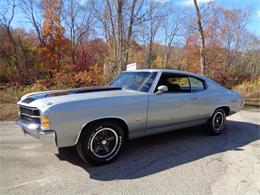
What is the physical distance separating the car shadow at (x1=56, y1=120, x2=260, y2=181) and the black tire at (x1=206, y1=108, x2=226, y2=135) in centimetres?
15

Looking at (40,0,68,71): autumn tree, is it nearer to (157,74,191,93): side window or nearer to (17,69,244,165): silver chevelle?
(157,74,191,93): side window

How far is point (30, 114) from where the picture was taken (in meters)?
3.63

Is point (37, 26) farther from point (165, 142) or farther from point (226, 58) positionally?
point (165, 142)

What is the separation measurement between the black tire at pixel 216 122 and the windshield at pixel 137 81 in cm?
200

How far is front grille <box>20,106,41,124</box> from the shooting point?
3463 mm

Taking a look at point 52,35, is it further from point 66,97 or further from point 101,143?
point 101,143

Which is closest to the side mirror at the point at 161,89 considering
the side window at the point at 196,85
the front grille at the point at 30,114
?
the side window at the point at 196,85

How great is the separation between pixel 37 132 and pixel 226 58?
28766 mm

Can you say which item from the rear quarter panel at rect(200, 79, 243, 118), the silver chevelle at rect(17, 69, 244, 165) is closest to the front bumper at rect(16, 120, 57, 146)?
the silver chevelle at rect(17, 69, 244, 165)

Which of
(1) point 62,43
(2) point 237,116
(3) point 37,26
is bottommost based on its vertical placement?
(2) point 237,116

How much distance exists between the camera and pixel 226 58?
28328mm

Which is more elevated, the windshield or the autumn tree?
the autumn tree

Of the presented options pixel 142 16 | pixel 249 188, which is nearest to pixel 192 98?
pixel 249 188

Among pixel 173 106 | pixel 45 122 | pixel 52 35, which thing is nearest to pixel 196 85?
pixel 173 106
